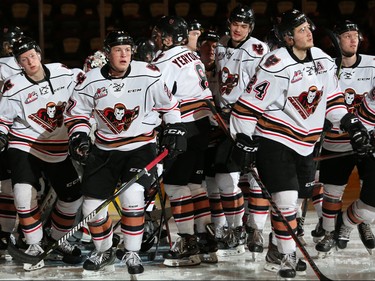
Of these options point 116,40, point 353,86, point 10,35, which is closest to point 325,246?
point 353,86

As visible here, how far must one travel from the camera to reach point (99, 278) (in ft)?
15.8

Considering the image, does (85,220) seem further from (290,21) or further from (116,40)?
(290,21)

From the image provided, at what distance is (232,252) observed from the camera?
17.5 feet

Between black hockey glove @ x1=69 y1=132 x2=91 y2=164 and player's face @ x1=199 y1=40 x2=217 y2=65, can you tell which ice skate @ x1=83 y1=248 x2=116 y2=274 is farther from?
player's face @ x1=199 y1=40 x2=217 y2=65

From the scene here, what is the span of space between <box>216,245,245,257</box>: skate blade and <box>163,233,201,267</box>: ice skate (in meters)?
0.24

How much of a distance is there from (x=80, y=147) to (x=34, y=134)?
0.52 m

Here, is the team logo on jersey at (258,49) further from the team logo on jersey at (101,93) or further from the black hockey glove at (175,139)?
the team logo on jersey at (101,93)

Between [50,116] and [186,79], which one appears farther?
[186,79]

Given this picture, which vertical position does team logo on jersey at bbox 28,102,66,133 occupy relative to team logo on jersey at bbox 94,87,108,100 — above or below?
below

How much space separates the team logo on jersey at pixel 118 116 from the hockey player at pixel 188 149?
496 millimetres

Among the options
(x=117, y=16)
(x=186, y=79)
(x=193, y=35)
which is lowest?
(x=117, y=16)

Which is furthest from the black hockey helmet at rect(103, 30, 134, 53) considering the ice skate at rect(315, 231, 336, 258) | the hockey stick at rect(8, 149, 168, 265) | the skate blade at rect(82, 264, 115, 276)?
the ice skate at rect(315, 231, 336, 258)

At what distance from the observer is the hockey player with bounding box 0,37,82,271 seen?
5.04 m

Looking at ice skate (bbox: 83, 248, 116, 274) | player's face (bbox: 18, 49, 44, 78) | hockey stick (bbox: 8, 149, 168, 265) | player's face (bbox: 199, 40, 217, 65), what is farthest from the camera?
player's face (bbox: 199, 40, 217, 65)
